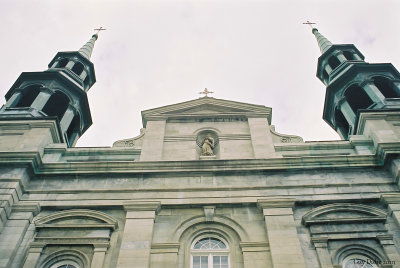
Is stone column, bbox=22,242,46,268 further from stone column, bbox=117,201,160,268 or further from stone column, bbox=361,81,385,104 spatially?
stone column, bbox=361,81,385,104

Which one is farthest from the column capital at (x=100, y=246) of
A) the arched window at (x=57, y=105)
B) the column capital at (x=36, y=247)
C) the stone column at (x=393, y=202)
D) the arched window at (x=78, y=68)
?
the arched window at (x=78, y=68)

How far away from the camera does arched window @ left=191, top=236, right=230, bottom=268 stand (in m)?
11.4

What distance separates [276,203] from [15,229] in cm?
743

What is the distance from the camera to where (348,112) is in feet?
63.0

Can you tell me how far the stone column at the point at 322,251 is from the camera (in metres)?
10.9

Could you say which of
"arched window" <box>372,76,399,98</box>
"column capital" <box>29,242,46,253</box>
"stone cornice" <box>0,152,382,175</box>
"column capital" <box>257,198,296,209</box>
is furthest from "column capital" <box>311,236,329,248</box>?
"arched window" <box>372,76,399,98</box>

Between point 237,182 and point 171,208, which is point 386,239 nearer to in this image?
point 237,182

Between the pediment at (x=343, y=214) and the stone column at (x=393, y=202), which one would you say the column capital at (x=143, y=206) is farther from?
the stone column at (x=393, y=202)

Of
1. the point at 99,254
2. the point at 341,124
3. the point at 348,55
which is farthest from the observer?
the point at 348,55

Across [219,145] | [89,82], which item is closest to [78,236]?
[219,145]

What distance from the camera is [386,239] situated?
1132cm

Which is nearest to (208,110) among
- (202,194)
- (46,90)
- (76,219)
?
(202,194)

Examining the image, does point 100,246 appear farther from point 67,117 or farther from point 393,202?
point 67,117

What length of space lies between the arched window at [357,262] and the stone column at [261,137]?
179 inches
